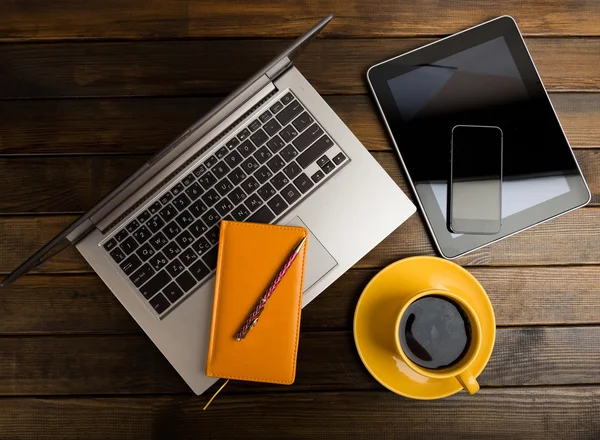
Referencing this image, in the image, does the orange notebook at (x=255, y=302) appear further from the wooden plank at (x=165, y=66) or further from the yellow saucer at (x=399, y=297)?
the wooden plank at (x=165, y=66)

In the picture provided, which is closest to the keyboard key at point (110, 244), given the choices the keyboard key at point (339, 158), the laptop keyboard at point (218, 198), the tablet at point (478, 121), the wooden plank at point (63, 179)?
the laptop keyboard at point (218, 198)

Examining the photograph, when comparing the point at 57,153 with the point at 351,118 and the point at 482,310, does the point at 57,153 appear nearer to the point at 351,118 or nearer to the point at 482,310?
the point at 351,118

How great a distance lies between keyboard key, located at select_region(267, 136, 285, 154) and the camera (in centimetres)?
70

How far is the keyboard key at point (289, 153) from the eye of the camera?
70 centimetres

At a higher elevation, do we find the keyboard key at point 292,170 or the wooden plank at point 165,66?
the wooden plank at point 165,66

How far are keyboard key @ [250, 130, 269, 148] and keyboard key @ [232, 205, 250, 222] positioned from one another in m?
0.09

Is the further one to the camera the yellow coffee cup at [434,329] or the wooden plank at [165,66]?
the wooden plank at [165,66]

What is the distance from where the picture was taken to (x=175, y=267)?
681mm

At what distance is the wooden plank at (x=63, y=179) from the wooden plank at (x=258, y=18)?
0.20 meters

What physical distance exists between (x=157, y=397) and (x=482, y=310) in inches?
19.9

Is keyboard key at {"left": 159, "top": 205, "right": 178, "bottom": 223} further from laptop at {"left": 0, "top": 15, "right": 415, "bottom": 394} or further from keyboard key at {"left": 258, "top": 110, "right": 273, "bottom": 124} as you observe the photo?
keyboard key at {"left": 258, "top": 110, "right": 273, "bottom": 124}

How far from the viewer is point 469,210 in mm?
729

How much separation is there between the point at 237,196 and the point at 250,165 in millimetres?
48

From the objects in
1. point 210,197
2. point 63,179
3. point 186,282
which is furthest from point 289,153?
point 63,179
